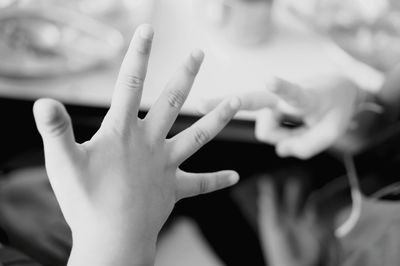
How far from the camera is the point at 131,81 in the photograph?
49cm

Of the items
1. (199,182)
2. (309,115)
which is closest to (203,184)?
(199,182)

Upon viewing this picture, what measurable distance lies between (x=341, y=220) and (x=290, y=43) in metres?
0.32

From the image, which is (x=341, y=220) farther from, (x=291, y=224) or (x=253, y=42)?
(x=253, y=42)

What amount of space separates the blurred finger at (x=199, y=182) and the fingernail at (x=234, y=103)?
9 cm

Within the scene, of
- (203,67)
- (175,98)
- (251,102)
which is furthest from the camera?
(203,67)

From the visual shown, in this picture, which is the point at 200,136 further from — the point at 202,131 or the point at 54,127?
the point at 54,127

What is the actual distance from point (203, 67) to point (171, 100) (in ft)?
0.88

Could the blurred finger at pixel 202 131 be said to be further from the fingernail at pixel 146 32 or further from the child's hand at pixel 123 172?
the fingernail at pixel 146 32

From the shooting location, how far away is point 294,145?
71 cm

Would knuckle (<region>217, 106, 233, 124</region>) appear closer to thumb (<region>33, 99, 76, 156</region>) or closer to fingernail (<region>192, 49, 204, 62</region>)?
fingernail (<region>192, 49, 204, 62</region>)

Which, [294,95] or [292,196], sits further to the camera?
[292,196]

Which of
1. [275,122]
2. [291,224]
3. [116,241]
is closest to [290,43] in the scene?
[275,122]

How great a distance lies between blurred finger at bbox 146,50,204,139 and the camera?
522 millimetres

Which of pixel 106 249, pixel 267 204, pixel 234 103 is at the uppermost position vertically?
pixel 234 103
